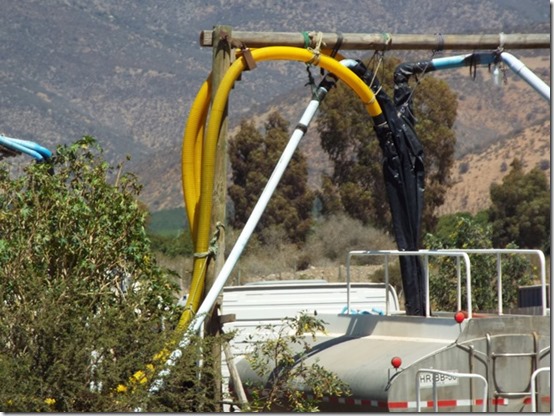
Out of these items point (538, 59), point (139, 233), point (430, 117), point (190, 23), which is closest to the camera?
point (139, 233)

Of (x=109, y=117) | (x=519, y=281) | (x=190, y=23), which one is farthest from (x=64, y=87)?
(x=519, y=281)

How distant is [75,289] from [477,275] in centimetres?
1400

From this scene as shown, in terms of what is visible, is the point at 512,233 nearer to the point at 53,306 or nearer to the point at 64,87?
the point at 53,306

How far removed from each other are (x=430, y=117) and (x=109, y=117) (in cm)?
5838

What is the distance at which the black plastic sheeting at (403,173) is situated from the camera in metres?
14.0

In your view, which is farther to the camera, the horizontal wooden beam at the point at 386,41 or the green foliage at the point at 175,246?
the green foliage at the point at 175,246

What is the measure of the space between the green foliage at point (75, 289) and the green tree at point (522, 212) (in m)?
30.9

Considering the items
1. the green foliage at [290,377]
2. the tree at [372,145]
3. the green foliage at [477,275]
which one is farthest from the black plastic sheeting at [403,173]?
the tree at [372,145]

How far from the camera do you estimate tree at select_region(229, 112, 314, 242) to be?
157 feet

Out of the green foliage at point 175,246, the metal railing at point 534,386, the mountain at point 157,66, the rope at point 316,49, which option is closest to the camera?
the metal railing at point 534,386

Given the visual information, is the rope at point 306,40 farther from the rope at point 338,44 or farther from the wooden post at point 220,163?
the wooden post at point 220,163

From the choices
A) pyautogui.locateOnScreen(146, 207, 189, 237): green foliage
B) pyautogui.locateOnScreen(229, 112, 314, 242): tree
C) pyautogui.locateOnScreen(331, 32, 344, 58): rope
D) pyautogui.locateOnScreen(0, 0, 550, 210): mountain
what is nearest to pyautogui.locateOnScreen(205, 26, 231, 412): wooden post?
pyautogui.locateOnScreen(331, 32, 344, 58): rope

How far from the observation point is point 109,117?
10156 centimetres

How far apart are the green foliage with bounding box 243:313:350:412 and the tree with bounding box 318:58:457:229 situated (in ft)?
105
